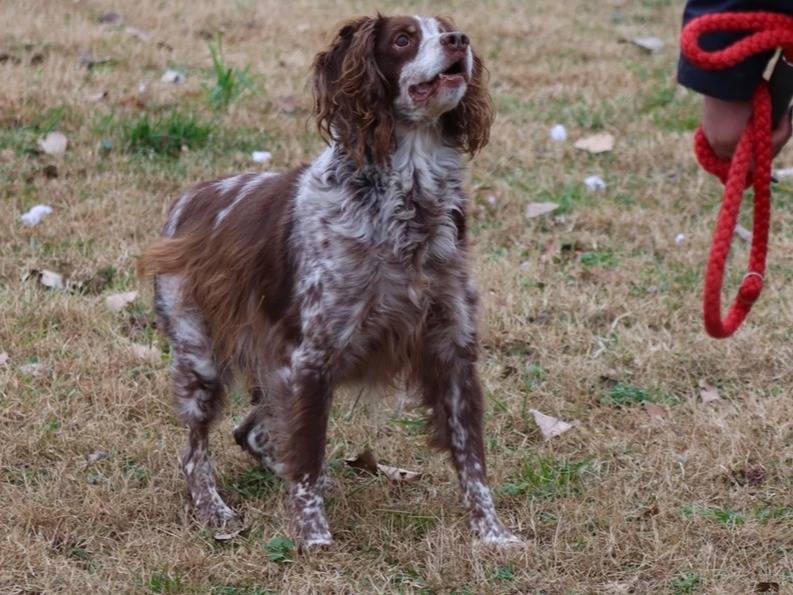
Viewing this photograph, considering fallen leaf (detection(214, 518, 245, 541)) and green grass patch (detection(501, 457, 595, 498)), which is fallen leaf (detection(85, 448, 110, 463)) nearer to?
fallen leaf (detection(214, 518, 245, 541))

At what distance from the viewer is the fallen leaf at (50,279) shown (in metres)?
5.81

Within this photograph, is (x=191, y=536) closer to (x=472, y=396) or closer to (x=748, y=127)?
(x=472, y=396)

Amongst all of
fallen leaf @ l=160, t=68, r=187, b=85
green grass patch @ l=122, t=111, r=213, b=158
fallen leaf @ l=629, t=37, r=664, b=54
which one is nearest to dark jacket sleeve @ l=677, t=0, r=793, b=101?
green grass patch @ l=122, t=111, r=213, b=158

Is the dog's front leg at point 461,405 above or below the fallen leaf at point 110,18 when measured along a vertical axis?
above

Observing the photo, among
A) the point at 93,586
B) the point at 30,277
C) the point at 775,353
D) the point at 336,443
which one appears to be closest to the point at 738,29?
the point at 93,586

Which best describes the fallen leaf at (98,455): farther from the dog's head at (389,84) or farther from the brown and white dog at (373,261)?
the dog's head at (389,84)

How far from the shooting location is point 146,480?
14.7 feet

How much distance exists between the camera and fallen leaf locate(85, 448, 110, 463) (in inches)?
177

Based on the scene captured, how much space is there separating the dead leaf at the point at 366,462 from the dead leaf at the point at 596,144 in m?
3.61

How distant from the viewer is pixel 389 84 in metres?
3.97

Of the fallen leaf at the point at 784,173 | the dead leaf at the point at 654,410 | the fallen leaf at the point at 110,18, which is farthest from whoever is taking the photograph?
the fallen leaf at the point at 110,18

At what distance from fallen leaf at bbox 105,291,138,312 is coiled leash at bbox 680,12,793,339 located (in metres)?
3.17

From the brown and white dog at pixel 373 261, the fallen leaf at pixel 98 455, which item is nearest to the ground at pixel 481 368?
the fallen leaf at pixel 98 455

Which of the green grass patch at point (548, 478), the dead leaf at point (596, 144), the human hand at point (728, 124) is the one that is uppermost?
the human hand at point (728, 124)
